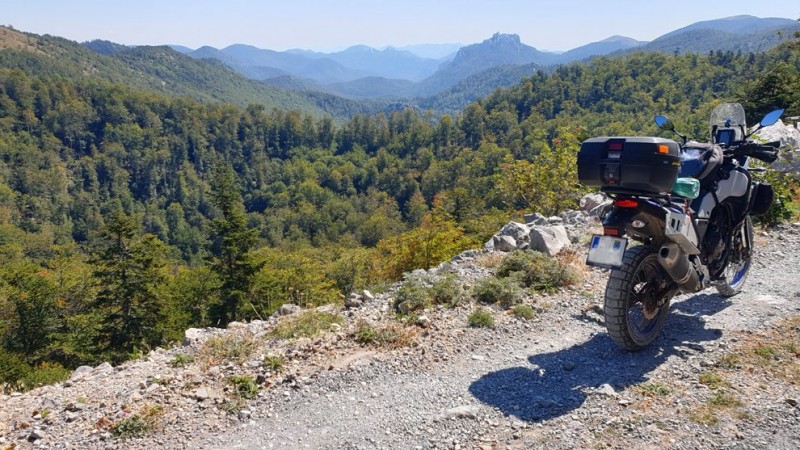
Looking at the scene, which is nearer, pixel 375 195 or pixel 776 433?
pixel 776 433

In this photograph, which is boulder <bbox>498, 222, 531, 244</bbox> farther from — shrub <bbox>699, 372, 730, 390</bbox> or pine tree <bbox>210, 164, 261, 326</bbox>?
pine tree <bbox>210, 164, 261, 326</bbox>

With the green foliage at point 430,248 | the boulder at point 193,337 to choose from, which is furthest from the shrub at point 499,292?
the green foliage at point 430,248

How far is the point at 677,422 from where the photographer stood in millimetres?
3518

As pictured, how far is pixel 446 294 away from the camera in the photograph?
6.05m

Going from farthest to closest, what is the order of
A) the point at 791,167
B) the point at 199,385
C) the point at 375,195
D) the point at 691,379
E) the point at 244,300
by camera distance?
the point at 375,195, the point at 244,300, the point at 791,167, the point at 199,385, the point at 691,379

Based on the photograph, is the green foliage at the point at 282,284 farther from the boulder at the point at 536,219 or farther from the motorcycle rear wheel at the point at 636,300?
the motorcycle rear wheel at the point at 636,300

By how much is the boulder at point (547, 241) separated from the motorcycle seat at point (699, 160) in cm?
287

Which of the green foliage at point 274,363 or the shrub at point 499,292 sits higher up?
the shrub at point 499,292

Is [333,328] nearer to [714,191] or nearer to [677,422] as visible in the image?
[677,422]

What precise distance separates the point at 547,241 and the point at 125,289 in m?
24.4

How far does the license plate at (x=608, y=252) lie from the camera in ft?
13.9

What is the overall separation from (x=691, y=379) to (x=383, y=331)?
2.94m

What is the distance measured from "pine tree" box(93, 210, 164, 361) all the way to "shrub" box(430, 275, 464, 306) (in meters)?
23.1

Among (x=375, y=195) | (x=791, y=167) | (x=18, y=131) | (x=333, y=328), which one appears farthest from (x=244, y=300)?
(x=18, y=131)
